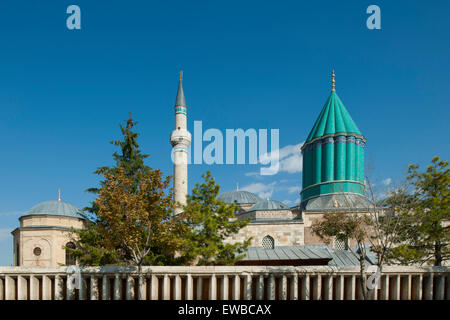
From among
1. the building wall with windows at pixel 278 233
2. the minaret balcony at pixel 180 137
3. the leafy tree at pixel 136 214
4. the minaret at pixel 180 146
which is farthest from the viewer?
the minaret balcony at pixel 180 137

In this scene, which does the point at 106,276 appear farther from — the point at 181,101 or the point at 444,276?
the point at 181,101

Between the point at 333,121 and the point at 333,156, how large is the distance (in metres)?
4.66

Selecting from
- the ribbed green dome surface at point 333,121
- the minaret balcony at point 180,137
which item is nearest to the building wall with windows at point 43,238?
the minaret balcony at point 180,137

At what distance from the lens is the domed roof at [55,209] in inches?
1494

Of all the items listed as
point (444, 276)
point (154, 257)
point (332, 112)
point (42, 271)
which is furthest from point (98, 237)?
point (332, 112)

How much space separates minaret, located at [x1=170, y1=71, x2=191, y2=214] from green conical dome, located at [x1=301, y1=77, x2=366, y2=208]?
15.5 metres

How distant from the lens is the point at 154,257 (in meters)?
22.3

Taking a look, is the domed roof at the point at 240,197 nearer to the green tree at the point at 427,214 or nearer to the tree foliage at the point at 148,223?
the tree foliage at the point at 148,223

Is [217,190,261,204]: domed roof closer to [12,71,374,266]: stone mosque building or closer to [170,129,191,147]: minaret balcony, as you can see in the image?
[12,71,374,266]: stone mosque building

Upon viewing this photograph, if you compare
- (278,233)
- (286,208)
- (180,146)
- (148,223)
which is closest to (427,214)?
(148,223)

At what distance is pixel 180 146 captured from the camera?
44.1m

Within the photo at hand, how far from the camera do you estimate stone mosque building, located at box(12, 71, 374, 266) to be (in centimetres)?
3371

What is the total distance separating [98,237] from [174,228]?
7.41 meters

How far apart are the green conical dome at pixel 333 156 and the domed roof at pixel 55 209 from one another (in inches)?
1045
